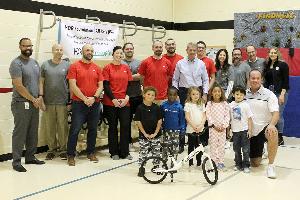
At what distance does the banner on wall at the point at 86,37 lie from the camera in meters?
6.29

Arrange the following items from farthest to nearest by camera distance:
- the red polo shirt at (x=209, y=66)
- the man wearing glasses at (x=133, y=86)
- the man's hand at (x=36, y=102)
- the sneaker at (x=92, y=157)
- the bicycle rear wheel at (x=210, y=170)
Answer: the red polo shirt at (x=209, y=66) → the man wearing glasses at (x=133, y=86) → the sneaker at (x=92, y=157) → the man's hand at (x=36, y=102) → the bicycle rear wheel at (x=210, y=170)

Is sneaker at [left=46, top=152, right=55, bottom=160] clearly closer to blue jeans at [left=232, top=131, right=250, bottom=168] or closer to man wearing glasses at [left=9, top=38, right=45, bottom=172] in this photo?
man wearing glasses at [left=9, top=38, right=45, bottom=172]

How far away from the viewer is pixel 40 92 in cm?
573

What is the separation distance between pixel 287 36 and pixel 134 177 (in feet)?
15.4

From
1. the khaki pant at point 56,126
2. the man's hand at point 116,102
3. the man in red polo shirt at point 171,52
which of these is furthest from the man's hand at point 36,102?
the man in red polo shirt at point 171,52

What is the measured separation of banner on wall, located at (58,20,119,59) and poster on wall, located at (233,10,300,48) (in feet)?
9.32

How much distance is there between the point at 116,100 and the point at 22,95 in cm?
129

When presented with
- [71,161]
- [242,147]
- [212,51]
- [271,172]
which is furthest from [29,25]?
[212,51]

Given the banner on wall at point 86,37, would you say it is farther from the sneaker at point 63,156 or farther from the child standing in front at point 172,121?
the child standing in front at point 172,121

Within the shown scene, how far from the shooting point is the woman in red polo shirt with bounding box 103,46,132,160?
5.88 metres

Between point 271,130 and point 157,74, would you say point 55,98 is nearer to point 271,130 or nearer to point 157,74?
point 157,74

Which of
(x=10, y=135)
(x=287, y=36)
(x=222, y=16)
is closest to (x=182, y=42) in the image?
(x=222, y=16)

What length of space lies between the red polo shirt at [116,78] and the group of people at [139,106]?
0.05ft

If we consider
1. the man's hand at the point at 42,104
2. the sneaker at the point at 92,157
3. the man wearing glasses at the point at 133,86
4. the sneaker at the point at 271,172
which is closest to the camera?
the sneaker at the point at 271,172
